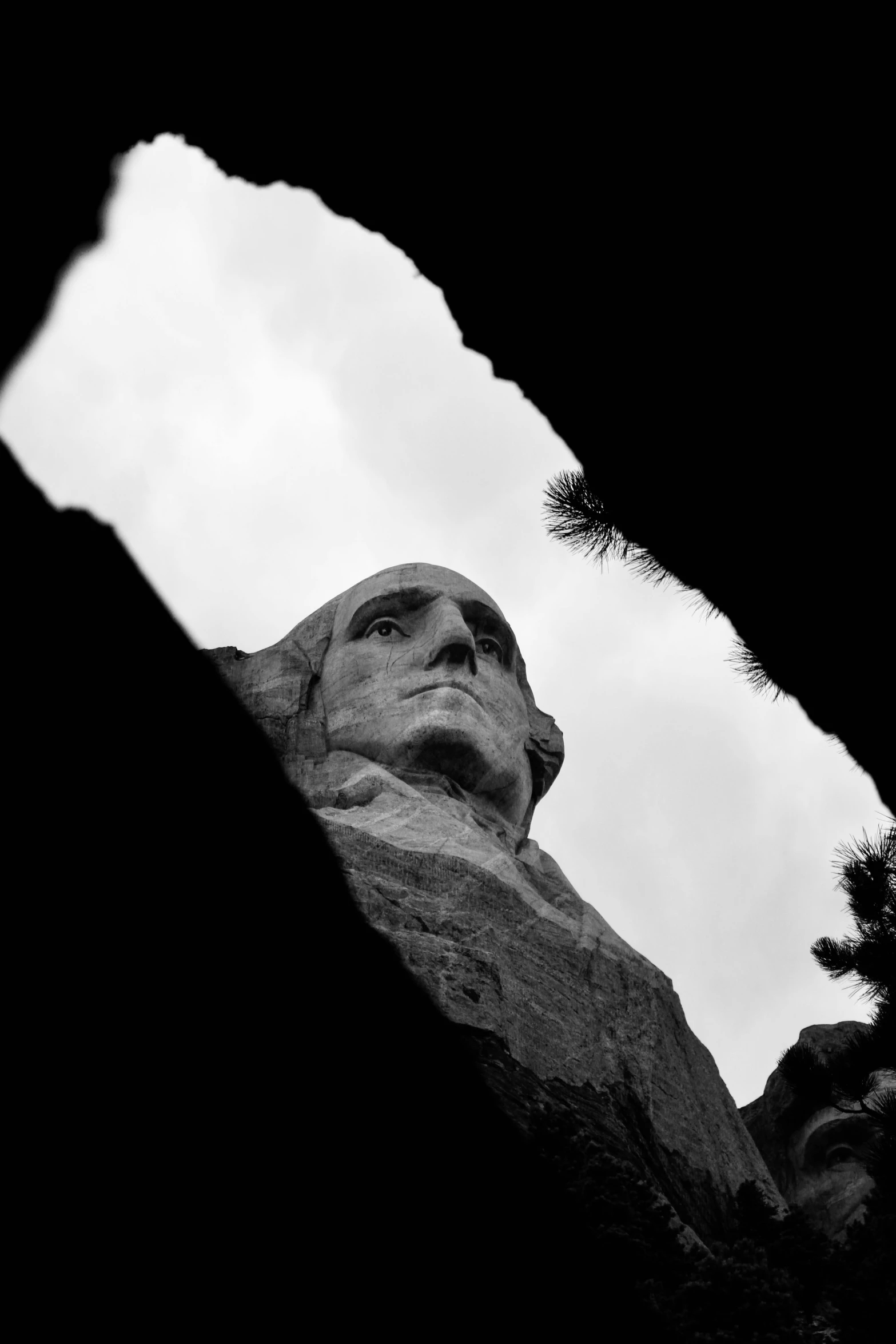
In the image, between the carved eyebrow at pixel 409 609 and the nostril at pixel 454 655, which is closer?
the nostril at pixel 454 655

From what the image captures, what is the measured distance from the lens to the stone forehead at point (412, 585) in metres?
14.9

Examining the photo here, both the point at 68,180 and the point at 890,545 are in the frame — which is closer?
the point at 890,545

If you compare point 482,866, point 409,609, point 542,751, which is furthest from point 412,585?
point 482,866

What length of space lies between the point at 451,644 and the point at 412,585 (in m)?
0.99

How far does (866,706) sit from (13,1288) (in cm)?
98

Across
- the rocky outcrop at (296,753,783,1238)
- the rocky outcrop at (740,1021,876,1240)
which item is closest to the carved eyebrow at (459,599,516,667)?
the rocky outcrop at (296,753,783,1238)

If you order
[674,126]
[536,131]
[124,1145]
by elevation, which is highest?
[536,131]

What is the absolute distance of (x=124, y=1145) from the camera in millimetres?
1422

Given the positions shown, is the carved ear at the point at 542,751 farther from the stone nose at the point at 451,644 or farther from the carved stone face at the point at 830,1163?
the carved stone face at the point at 830,1163

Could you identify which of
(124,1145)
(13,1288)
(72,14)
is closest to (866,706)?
(124,1145)

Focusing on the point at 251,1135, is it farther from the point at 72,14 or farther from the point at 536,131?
the point at 72,14

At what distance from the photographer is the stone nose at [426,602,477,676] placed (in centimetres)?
1412

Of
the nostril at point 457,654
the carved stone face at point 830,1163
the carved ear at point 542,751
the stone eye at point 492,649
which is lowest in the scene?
the carved stone face at point 830,1163

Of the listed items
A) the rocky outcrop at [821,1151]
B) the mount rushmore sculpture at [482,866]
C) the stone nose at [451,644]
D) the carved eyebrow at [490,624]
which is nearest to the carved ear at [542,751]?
the mount rushmore sculpture at [482,866]
